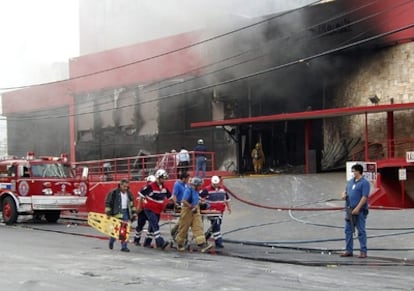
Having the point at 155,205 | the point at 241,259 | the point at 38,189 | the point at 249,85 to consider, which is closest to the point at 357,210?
the point at 241,259

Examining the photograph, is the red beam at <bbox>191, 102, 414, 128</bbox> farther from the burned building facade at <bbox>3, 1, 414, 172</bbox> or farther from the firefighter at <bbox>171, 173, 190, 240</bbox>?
the firefighter at <bbox>171, 173, 190, 240</bbox>

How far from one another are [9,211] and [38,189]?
94 centimetres

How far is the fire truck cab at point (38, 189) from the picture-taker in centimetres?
1512

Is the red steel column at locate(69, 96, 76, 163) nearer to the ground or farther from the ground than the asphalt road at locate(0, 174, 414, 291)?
farther from the ground

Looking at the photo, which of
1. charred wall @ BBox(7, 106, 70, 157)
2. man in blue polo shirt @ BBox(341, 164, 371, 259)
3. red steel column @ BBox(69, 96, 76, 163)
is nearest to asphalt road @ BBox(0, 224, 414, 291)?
man in blue polo shirt @ BBox(341, 164, 371, 259)

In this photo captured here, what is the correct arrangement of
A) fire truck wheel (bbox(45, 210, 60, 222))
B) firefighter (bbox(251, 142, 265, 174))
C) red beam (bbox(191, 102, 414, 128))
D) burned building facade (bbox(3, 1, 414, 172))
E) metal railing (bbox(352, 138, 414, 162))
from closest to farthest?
1. fire truck wheel (bbox(45, 210, 60, 222))
2. red beam (bbox(191, 102, 414, 128))
3. metal railing (bbox(352, 138, 414, 162))
4. burned building facade (bbox(3, 1, 414, 172))
5. firefighter (bbox(251, 142, 265, 174))

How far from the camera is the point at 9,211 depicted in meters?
15.2

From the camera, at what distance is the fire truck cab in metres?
15.1

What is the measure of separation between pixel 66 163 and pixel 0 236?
4281mm

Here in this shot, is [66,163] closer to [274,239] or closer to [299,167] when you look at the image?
[274,239]

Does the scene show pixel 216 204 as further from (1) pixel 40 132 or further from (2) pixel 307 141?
(1) pixel 40 132

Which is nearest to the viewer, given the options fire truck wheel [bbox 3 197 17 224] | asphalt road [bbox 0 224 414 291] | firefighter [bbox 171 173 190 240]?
asphalt road [bbox 0 224 414 291]

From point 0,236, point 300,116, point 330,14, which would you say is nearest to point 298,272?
point 0,236

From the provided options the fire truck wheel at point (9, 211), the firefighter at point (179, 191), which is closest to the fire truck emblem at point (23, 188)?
the fire truck wheel at point (9, 211)
